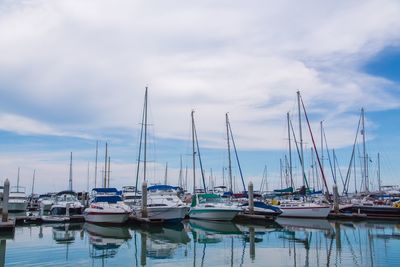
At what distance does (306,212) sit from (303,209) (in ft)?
1.46

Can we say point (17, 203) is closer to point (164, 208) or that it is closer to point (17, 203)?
point (17, 203)

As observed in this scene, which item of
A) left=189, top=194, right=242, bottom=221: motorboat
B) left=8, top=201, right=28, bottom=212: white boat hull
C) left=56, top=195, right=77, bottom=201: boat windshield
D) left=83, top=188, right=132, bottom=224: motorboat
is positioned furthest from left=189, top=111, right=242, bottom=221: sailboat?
left=8, top=201, right=28, bottom=212: white boat hull

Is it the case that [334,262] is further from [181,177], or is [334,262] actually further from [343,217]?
[181,177]

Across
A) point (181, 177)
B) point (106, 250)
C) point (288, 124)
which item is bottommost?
point (106, 250)

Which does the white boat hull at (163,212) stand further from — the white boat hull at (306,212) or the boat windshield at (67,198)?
the boat windshield at (67,198)

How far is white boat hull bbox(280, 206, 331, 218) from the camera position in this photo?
44938 mm

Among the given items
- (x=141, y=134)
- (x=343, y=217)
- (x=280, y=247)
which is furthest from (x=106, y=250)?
(x=343, y=217)

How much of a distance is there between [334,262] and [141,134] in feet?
94.8

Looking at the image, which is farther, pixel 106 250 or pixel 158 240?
Answer: pixel 158 240

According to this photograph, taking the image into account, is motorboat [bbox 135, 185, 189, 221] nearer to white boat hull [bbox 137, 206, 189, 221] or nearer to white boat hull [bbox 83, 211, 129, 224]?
white boat hull [bbox 137, 206, 189, 221]

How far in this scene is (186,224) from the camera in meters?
40.9

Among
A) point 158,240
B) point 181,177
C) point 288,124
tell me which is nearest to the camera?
point 158,240

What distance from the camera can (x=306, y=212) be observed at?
46.1 metres

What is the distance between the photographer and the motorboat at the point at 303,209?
1772 inches
